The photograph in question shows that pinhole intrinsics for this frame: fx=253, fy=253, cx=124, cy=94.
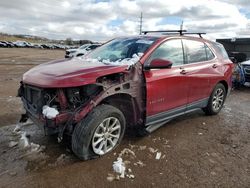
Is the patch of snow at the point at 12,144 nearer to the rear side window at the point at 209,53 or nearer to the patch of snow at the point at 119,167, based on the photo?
the patch of snow at the point at 119,167

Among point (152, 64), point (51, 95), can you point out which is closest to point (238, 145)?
point (152, 64)

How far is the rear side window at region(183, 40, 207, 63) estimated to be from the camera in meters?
4.76

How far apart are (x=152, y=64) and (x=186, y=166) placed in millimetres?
1563

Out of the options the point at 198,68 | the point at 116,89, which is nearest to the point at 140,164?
the point at 116,89

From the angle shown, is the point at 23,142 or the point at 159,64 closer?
the point at 159,64

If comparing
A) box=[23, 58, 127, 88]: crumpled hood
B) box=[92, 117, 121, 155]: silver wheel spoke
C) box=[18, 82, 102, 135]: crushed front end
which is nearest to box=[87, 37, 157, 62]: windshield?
box=[23, 58, 127, 88]: crumpled hood

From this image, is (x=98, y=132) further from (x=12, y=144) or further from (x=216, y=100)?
(x=216, y=100)

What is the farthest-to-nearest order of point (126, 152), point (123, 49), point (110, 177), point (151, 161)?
point (123, 49) < point (126, 152) < point (151, 161) < point (110, 177)

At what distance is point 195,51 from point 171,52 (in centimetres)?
79

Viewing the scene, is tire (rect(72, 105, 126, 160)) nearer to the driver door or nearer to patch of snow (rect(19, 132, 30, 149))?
the driver door

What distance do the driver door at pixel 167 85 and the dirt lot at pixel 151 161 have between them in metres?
0.49

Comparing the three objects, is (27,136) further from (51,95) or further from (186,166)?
(186,166)

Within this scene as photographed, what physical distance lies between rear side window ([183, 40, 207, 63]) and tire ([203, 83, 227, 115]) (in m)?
0.87

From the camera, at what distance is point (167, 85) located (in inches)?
165
